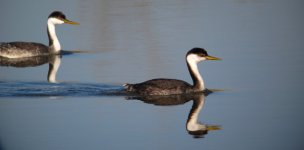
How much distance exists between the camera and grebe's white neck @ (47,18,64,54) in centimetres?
2364

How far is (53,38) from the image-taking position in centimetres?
2408

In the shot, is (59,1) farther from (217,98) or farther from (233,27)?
(217,98)

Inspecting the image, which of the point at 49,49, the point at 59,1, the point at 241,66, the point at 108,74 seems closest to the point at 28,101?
the point at 108,74

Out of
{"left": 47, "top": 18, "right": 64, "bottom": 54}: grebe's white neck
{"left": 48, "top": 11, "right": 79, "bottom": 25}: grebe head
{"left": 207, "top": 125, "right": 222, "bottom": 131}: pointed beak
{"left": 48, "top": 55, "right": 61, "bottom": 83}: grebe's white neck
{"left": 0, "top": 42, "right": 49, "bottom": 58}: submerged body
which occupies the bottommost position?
{"left": 207, "top": 125, "right": 222, "bottom": 131}: pointed beak

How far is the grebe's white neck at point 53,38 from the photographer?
2364cm

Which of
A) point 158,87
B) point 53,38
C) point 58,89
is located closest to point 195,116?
point 158,87

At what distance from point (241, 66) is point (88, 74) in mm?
3476

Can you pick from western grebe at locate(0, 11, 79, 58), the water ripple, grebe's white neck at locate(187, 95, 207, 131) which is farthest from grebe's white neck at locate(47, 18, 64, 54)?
grebe's white neck at locate(187, 95, 207, 131)

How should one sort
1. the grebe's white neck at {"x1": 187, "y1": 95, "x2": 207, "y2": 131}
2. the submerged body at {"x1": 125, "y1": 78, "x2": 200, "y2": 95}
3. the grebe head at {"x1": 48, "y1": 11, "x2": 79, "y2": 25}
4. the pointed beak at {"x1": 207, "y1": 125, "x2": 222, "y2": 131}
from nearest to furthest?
the pointed beak at {"x1": 207, "y1": 125, "x2": 222, "y2": 131} < the grebe's white neck at {"x1": 187, "y1": 95, "x2": 207, "y2": 131} < the submerged body at {"x1": 125, "y1": 78, "x2": 200, "y2": 95} < the grebe head at {"x1": 48, "y1": 11, "x2": 79, "y2": 25}

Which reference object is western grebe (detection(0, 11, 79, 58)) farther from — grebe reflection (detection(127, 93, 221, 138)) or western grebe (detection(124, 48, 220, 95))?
grebe reflection (detection(127, 93, 221, 138))

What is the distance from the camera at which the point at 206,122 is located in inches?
587

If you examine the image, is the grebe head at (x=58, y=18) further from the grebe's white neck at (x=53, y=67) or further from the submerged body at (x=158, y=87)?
the submerged body at (x=158, y=87)

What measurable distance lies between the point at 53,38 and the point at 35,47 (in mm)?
1146

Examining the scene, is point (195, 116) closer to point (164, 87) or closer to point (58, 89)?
point (164, 87)
